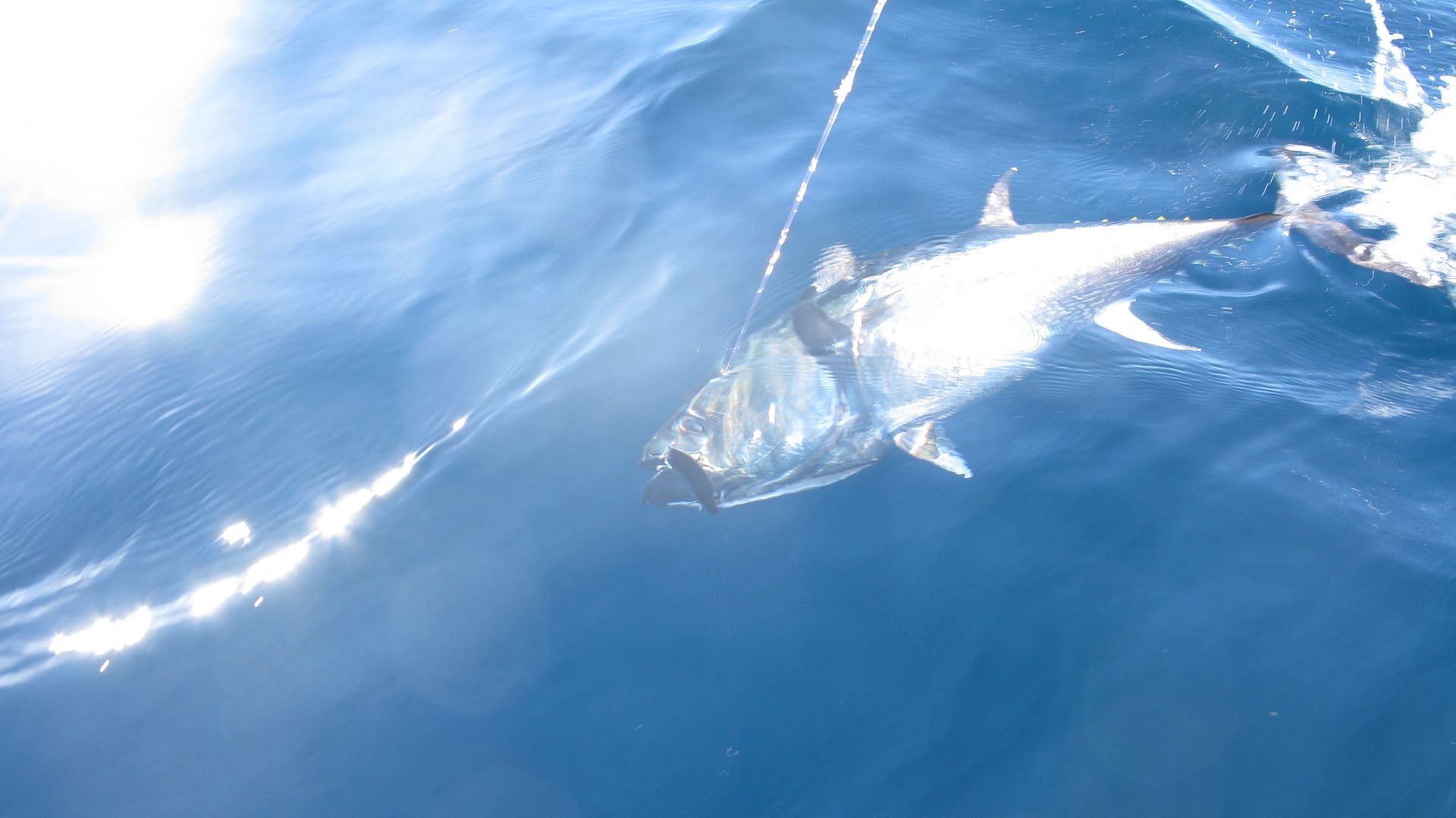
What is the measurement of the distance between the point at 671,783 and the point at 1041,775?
1213 millimetres

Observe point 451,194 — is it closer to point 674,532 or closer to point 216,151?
point 216,151

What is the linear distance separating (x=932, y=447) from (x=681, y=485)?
1.15m

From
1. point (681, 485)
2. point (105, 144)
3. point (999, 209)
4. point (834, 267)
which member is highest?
point (105, 144)

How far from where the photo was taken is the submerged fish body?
12.2 feet

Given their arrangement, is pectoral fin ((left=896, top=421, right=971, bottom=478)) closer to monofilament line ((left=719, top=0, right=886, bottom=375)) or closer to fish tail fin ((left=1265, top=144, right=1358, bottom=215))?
monofilament line ((left=719, top=0, right=886, bottom=375))

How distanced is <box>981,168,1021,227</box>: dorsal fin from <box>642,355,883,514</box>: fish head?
1.59 metres

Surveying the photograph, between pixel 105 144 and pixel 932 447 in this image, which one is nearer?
pixel 932 447

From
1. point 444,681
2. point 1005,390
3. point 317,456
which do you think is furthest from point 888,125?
point 444,681

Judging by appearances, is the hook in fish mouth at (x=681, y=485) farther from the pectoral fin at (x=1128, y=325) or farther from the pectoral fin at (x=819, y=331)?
the pectoral fin at (x=1128, y=325)

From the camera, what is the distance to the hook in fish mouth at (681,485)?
11.7 ft

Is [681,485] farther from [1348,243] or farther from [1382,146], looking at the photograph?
[1382,146]

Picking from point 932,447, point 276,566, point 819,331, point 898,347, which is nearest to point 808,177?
point 819,331

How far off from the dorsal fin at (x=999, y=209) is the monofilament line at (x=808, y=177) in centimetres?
114

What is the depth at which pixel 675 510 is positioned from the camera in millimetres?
3623
